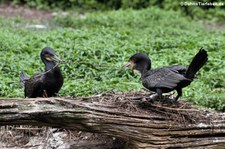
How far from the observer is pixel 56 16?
17359 mm

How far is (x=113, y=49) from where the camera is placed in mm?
11633

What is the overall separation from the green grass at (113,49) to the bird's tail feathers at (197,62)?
4.88 feet

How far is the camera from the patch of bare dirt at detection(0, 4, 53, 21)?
17641 millimetres

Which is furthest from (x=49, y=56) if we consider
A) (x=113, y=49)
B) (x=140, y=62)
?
(x=113, y=49)

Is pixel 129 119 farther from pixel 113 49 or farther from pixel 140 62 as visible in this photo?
pixel 113 49

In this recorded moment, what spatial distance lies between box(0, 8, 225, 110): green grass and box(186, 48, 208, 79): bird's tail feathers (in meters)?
1.49

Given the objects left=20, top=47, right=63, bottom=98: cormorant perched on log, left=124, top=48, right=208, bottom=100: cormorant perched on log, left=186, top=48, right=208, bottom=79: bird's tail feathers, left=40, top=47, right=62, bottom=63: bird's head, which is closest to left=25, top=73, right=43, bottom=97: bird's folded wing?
left=20, top=47, right=63, bottom=98: cormorant perched on log

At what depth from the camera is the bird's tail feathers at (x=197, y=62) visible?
6125 millimetres

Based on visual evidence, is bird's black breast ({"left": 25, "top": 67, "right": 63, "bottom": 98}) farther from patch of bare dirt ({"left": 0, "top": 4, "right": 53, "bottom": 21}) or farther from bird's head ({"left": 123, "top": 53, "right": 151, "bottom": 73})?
patch of bare dirt ({"left": 0, "top": 4, "right": 53, "bottom": 21})

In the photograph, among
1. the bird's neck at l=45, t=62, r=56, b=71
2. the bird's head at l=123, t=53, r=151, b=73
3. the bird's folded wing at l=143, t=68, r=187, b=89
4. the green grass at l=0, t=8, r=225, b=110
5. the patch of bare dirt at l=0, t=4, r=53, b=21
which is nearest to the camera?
the bird's folded wing at l=143, t=68, r=187, b=89

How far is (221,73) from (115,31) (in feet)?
14.3

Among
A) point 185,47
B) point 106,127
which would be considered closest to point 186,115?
point 106,127

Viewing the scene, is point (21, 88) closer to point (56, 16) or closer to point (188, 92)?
point (188, 92)

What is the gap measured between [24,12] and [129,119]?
A: 1261 centimetres
